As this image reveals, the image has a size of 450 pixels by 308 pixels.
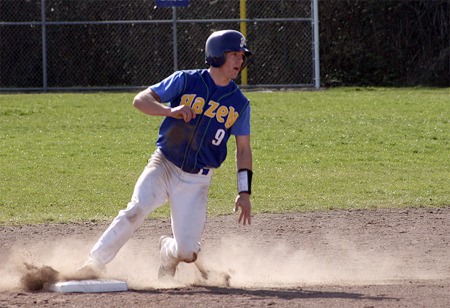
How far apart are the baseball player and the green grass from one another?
11.4ft

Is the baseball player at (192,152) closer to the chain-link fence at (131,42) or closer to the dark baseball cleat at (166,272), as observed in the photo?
the dark baseball cleat at (166,272)

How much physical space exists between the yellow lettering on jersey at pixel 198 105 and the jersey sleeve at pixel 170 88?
13 centimetres

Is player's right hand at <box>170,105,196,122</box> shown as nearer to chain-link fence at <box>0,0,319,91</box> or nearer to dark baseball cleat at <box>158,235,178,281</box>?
dark baseball cleat at <box>158,235,178,281</box>

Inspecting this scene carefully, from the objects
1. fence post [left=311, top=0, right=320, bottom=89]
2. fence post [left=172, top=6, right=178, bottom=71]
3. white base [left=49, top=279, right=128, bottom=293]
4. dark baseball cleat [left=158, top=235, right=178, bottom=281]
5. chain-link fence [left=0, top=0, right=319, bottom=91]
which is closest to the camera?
white base [left=49, top=279, right=128, bottom=293]

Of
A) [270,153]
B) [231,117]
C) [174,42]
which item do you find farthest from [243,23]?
[231,117]

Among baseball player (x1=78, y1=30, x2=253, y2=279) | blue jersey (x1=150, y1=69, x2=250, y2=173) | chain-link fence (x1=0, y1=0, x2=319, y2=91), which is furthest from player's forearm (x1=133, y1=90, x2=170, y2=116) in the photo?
chain-link fence (x1=0, y1=0, x2=319, y2=91)

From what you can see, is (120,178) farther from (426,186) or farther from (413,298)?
(413,298)

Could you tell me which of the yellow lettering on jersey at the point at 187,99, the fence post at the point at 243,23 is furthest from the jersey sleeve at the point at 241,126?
the fence post at the point at 243,23

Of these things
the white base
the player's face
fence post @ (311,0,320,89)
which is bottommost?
the white base

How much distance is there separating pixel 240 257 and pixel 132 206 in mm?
1834

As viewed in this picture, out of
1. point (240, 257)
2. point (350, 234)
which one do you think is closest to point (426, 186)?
point (350, 234)

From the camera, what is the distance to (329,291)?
254 inches

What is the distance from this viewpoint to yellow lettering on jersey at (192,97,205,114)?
6535mm

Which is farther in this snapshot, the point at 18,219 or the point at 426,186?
the point at 426,186
